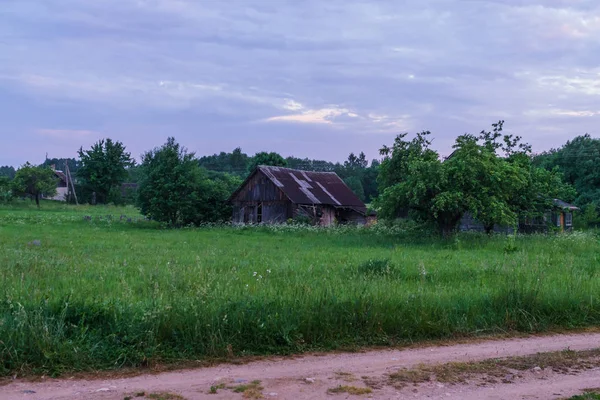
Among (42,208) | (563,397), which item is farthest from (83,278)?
(42,208)

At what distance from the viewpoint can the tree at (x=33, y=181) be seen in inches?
2424

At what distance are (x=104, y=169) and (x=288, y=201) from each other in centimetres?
4439

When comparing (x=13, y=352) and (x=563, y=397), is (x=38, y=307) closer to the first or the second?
(x=13, y=352)

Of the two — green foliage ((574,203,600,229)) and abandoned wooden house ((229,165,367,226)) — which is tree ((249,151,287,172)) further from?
green foliage ((574,203,600,229))

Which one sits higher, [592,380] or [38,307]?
[38,307]

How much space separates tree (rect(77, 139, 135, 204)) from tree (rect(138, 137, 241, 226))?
3583 cm

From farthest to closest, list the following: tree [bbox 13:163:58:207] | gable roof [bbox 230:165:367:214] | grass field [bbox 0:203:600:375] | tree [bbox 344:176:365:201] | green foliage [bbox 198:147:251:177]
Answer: green foliage [bbox 198:147:251:177] → tree [bbox 344:176:365:201] → tree [bbox 13:163:58:207] → gable roof [bbox 230:165:367:214] → grass field [bbox 0:203:600:375]

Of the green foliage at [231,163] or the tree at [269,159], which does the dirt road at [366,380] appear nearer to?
the tree at [269,159]

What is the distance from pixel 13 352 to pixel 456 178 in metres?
21.6

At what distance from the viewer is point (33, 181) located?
62562 millimetres

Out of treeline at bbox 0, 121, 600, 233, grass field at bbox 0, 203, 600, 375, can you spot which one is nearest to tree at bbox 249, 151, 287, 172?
treeline at bbox 0, 121, 600, 233

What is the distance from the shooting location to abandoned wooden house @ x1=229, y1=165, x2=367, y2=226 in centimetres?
3912

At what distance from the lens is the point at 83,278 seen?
10.8m

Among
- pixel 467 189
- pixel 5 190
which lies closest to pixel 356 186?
pixel 5 190
